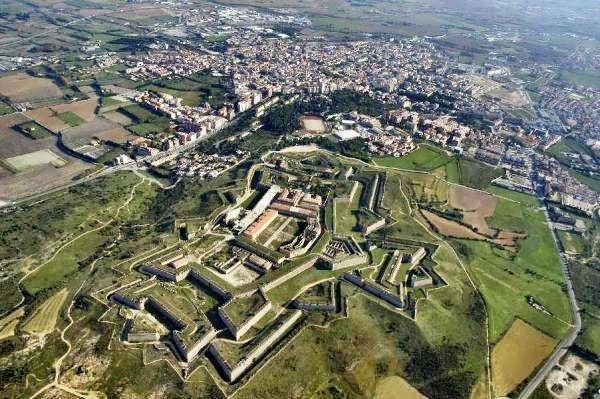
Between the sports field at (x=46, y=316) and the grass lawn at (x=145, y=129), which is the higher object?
the sports field at (x=46, y=316)

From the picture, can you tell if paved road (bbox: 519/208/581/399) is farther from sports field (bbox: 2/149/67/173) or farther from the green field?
the green field

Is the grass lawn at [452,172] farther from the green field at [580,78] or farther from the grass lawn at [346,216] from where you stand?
the green field at [580,78]

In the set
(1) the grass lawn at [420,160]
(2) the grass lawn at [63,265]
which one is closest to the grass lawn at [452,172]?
(1) the grass lawn at [420,160]

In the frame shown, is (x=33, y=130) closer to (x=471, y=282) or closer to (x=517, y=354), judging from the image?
(x=471, y=282)

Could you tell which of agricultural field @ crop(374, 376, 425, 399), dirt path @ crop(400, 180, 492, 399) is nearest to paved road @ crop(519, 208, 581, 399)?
dirt path @ crop(400, 180, 492, 399)

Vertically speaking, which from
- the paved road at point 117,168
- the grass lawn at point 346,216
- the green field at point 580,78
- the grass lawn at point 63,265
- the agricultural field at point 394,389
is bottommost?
the paved road at point 117,168

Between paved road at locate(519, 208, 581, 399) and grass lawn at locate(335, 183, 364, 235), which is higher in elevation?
paved road at locate(519, 208, 581, 399)

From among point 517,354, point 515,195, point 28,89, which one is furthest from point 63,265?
point 28,89
